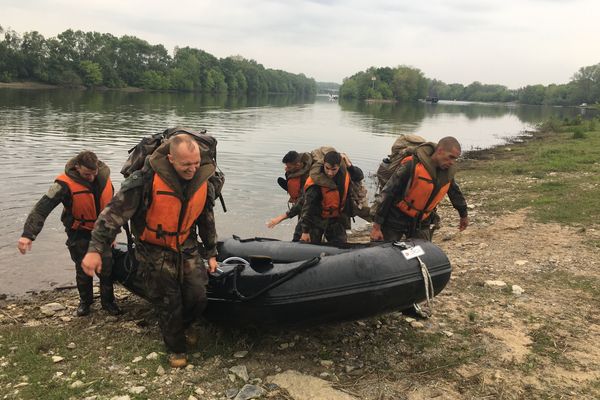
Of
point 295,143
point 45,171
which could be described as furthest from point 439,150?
point 295,143

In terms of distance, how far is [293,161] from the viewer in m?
6.01

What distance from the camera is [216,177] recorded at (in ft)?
13.6

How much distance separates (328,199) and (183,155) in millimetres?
2359

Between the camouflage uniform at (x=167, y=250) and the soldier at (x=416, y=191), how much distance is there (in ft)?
5.98

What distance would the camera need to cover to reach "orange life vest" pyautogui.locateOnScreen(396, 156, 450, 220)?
15.3 feet

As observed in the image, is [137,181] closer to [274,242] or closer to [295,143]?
[274,242]

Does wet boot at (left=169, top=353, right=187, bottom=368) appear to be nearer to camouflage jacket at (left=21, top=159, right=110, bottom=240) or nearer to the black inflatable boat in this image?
the black inflatable boat

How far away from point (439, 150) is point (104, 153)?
14.8m

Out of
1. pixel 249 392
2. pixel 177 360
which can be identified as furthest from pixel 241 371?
pixel 177 360

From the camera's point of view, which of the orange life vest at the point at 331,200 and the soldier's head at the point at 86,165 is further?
the orange life vest at the point at 331,200

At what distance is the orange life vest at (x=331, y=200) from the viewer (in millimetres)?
5432

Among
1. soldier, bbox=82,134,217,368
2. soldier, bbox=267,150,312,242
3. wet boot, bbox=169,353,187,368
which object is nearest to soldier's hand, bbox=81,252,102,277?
soldier, bbox=82,134,217,368

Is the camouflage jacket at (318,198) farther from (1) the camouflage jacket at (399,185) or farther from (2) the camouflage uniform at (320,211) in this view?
(1) the camouflage jacket at (399,185)

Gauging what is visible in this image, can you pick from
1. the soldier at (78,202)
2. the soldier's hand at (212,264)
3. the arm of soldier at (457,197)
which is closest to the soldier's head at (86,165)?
the soldier at (78,202)
